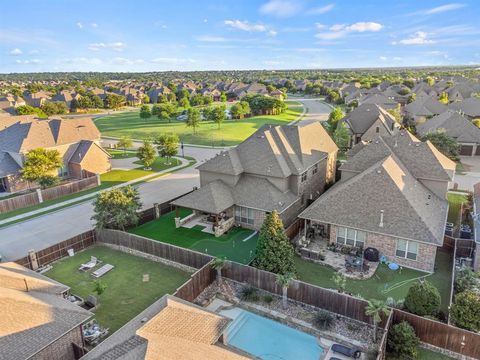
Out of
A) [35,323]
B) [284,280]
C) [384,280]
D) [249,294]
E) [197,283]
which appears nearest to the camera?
[35,323]

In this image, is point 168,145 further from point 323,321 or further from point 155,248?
point 323,321

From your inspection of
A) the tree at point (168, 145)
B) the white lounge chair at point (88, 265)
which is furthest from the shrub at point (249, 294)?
the tree at point (168, 145)

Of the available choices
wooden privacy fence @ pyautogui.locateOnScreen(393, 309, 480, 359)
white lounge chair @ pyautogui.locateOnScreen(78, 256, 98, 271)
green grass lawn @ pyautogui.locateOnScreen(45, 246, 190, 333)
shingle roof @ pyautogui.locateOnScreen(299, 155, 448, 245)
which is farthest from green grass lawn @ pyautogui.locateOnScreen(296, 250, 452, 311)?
white lounge chair @ pyautogui.locateOnScreen(78, 256, 98, 271)

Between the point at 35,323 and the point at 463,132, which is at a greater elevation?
the point at 463,132

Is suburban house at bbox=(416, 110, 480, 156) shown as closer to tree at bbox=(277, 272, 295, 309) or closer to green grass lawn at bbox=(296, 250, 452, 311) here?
green grass lawn at bbox=(296, 250, 452, 311)

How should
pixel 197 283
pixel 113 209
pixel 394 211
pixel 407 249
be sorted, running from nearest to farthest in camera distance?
pixel 197 283, pixel 407 249, pixel 394 211, pixel 113 209

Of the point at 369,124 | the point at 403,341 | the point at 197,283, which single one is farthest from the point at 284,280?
the point at 369,124

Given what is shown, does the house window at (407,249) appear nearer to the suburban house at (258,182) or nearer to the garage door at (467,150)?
the suburban house at (258,182)
